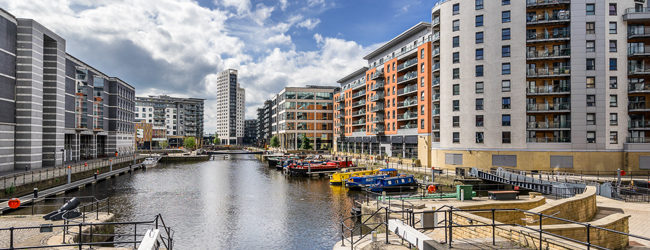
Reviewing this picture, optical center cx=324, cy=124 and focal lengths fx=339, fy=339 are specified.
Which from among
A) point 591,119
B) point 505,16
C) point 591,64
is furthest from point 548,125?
point 505,16

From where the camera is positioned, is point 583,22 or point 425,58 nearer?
point 583,22

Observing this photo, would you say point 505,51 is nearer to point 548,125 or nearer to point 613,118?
point 548,125

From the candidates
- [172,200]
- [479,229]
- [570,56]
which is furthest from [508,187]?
[172,200]

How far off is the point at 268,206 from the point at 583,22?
45580 mm

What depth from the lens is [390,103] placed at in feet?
226

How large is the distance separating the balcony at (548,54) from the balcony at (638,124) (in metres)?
11.5

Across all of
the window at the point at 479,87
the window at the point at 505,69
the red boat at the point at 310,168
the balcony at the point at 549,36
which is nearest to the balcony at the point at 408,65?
the window at the point at 479,87

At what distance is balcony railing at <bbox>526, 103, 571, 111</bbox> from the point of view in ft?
145

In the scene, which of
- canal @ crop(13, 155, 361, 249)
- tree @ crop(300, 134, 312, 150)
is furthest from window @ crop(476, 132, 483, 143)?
tree @ crop(300, 134, 312, 150)

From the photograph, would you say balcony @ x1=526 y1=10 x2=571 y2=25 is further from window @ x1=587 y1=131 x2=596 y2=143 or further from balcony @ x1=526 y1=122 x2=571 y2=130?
window @ x1=587 y1=131 x2=596 y2=143

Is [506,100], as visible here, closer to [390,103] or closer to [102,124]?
[390,103]

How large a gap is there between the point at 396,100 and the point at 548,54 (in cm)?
2669

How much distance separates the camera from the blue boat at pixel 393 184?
39.1m

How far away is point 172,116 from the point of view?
15862 cm
